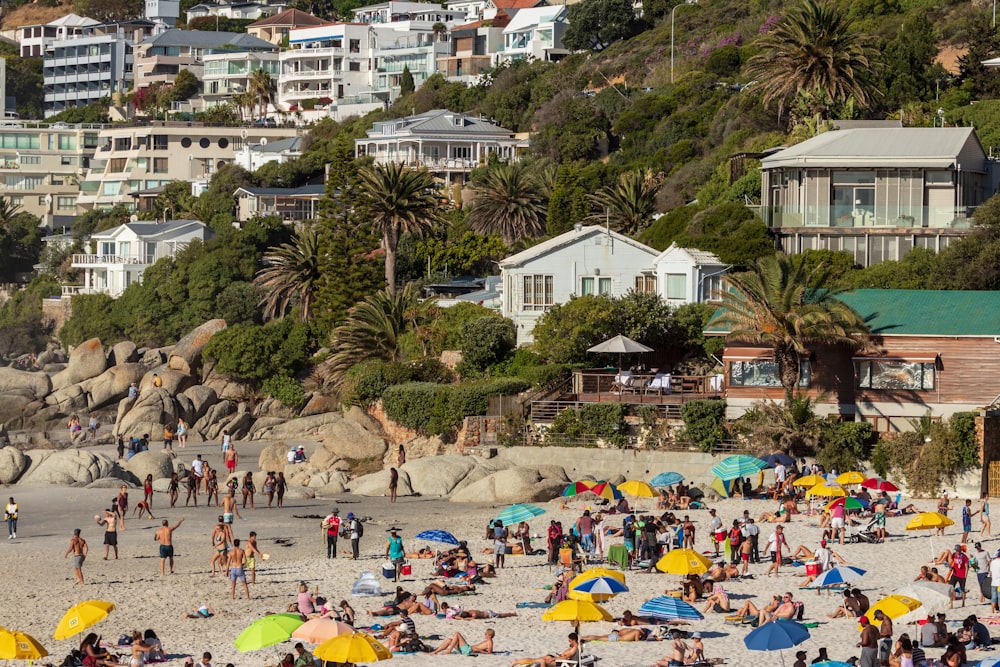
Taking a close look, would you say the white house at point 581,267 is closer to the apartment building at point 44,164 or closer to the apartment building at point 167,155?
the apartment building at point 167,155

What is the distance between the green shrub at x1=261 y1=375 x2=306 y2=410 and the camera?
58.4 metres

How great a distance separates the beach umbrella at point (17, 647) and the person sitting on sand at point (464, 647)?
6.20 m

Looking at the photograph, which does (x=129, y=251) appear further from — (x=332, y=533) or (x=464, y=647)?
(x=464, y=647)

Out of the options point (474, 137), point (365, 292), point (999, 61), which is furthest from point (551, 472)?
point (474, 137)

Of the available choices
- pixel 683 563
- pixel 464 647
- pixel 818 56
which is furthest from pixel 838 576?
pixel 818 56

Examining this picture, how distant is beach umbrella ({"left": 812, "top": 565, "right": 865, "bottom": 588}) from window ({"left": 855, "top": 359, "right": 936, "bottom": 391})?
14.7 meters

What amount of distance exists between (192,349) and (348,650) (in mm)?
42934

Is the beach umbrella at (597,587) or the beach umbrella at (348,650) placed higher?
the beach umbrella at (597,587)

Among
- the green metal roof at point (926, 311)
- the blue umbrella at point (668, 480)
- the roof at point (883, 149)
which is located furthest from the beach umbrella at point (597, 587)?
the roof at point (883, 149)

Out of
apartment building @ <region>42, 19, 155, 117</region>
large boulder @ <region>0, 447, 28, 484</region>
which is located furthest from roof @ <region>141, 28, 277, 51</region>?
large boulder @ <region>0, 447, 28, 484</region>

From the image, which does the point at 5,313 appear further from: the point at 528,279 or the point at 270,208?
the point at 528,279

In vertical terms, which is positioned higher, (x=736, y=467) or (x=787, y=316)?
(x=787, y=316)

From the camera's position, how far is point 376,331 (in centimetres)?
5391

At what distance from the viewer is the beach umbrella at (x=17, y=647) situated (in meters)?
21.8
